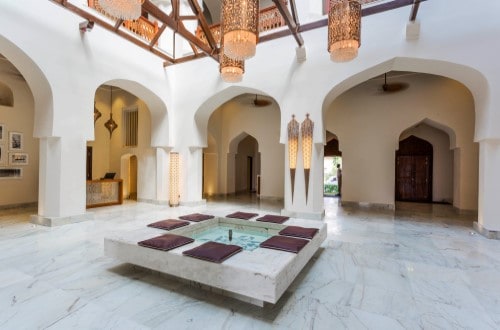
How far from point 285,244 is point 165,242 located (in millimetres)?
1452

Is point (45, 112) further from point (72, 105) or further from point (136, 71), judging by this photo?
point (136, 71)

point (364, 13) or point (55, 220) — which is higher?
point (364, 13)

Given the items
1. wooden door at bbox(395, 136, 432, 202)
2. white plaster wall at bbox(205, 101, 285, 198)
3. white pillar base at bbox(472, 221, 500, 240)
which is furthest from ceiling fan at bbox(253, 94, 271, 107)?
white pillar base at bbox(472, 221, 500, 240)

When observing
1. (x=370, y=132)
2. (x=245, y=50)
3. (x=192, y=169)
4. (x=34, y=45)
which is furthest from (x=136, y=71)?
(x=370, y=132)

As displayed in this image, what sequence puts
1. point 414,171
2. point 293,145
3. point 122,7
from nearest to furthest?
point 122,7 → point 293,145 → point 414,171

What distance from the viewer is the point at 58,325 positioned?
222 cm

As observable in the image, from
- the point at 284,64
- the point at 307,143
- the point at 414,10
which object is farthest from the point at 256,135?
the point at 414,10

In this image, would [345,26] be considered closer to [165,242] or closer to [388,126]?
[165,242]

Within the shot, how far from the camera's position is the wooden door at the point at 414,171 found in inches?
404

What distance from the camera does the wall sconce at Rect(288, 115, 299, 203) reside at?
6597 mm

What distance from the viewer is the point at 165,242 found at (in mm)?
3094

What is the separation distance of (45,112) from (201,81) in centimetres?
414

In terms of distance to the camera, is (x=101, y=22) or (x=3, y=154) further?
(x=3, y=154)

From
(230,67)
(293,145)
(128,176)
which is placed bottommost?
(128,176)
